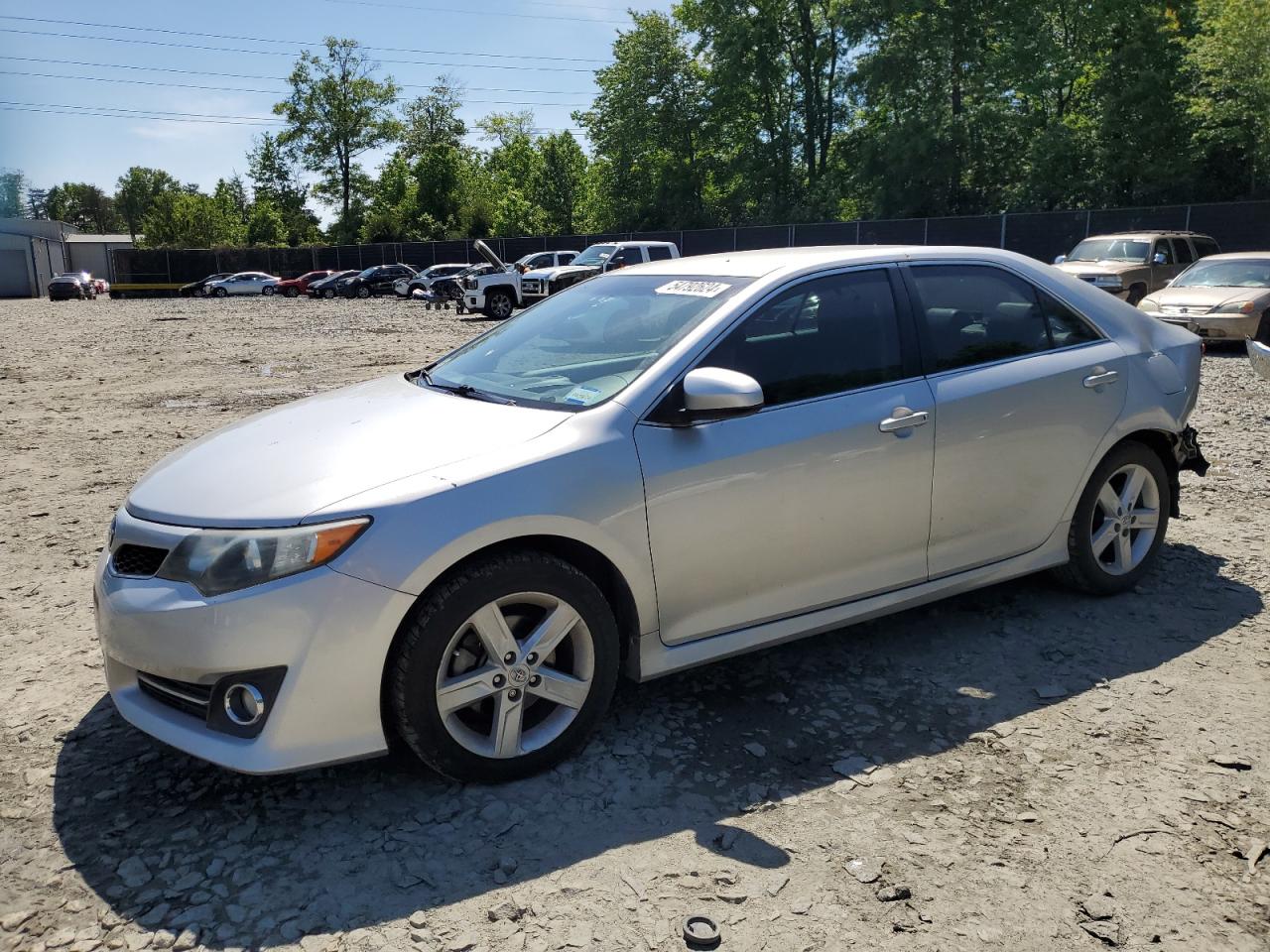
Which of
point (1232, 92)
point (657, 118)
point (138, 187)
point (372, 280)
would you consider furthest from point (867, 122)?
point (138, 187)

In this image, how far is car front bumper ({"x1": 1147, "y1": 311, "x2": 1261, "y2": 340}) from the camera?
45.0ft

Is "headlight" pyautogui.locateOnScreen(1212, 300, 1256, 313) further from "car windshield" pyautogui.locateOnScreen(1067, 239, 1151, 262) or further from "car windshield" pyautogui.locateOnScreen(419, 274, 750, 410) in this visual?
"car windshield" pyautogui.locateOnScreen(419, 274, 750, 410)

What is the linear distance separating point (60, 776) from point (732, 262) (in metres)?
3.02

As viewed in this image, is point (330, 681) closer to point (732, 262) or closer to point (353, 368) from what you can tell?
point (732, 262)

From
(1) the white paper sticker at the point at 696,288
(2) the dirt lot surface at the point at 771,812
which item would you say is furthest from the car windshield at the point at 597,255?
(2) the dirt lot surface at the point at 771,812

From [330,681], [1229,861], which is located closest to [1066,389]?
[1229,861]

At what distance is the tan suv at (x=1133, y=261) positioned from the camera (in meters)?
17.8

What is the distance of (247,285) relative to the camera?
56062 mm

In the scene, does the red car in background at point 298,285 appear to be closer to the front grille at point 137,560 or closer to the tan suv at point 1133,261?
the tan suv at point 1133,261

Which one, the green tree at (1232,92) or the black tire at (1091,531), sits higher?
the green tree at (1232,92)

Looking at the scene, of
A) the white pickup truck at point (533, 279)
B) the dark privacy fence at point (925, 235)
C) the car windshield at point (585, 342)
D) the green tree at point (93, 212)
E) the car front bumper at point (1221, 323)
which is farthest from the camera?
the green tree at point (93, 212)

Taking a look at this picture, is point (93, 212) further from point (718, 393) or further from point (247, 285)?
point (718, 393)

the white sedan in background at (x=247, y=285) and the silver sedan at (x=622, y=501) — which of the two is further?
the white sedan in background at (x=247, y=285)

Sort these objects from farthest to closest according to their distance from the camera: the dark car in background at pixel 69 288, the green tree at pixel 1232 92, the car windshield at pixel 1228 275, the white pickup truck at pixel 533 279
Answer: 1. the dark car in background at pixel 69 288
2. the green tree at pixel 1232 92
3. the white pickup truck at pixel 533 279
4. the car windshield at pixel 1228 275
